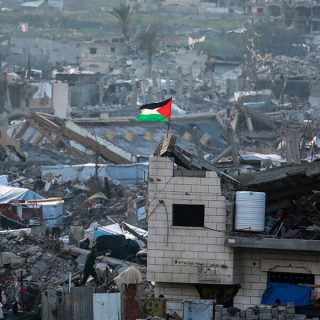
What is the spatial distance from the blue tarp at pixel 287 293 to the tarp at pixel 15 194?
20.9 meters

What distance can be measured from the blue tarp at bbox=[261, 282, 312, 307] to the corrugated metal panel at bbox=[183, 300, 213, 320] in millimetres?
2467

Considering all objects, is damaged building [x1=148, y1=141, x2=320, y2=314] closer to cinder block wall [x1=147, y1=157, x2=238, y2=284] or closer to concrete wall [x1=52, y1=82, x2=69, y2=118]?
cinder block wall [x1=147, y1=157, x2=238, y2=284]

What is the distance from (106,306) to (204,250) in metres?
1.97

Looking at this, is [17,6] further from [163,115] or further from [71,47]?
[163,115]

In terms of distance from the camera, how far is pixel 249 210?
26.7 metres

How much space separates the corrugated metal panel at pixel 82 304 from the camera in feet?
83.9

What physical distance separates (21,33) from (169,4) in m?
16.8

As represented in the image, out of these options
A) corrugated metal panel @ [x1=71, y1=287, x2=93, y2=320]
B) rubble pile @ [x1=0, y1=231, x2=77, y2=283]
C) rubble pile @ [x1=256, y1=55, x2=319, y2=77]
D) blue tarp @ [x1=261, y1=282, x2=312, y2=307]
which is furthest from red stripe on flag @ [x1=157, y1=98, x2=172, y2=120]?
rubble pile @ [x1=256, y1=55, x2=319, y2=77]

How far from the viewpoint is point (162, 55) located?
395 feet

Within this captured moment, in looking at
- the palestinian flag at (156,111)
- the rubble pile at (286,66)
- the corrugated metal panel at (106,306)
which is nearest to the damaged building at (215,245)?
the corrugated metal panel at (106,306)

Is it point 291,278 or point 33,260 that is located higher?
point 291,278

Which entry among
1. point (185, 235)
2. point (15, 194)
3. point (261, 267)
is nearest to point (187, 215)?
point (185, 235)

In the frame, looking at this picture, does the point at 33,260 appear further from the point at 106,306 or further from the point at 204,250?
the point at 106,306

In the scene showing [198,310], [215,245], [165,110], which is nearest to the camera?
[198,310]
